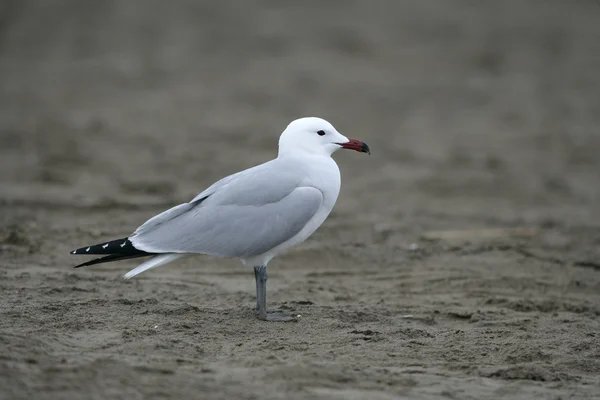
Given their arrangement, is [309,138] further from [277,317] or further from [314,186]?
[277,317]

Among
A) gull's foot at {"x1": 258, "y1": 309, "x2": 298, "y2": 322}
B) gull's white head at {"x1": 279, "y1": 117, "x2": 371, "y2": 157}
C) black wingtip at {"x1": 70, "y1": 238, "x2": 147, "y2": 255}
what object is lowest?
gull's foot at {"x1": 258, "y1": 309, "x2": 298, "y2": 322}

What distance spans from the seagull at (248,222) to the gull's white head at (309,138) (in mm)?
148

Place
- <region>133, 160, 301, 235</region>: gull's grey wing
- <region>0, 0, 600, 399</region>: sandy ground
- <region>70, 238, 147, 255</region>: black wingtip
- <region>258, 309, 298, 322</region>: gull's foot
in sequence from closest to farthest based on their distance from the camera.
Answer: <region>0, 0, 600, 399</region>: sandy ground → <region>70, 238, 147, 255</region>: black wingtip → <region>258, 309, 298, 322</region>: gull's foot → <region>133, 160, 301, 235</region>: gull's grey wing

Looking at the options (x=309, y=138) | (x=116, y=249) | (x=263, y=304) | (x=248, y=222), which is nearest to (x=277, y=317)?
(x=263, y=304)

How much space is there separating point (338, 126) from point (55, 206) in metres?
5.67

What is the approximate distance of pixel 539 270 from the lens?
27.0ft

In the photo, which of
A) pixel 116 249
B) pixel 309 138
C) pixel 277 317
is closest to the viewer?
pixel 116 249

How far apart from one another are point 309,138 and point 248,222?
83 centimetres

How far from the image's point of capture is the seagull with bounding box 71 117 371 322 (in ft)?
20.5

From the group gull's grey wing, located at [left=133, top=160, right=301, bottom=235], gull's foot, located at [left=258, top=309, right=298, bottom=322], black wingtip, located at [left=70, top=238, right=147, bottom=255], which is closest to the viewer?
black wingtip, located at [left=70, top=238, right=147, bottom=255]

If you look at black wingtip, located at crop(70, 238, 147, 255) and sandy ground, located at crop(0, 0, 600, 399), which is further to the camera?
black wingtip, located at crop(70, 238, 147, 255)

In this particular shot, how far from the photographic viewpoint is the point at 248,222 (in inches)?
251

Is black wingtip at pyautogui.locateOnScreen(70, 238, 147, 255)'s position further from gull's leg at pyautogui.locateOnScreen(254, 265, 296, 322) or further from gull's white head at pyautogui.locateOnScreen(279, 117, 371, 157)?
gull's white head at pyautogui.locateOnScreen(279, 117, 371, 157)

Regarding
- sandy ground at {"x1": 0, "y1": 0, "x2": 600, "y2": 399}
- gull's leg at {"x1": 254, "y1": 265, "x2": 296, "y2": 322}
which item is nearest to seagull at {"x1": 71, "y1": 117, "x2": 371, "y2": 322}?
gull's leg at {"x1": 254, "y1": 265, "x2": 296, "y2": 322}
